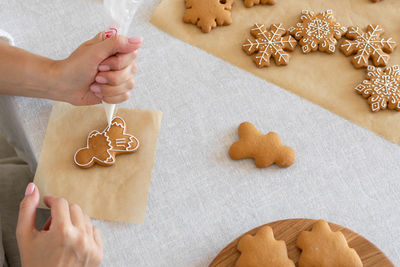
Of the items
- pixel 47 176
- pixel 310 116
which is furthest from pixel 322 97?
pixel 47 176

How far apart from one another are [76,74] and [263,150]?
0.39 meters

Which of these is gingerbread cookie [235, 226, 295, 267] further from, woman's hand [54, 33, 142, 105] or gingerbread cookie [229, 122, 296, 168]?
woman's hand [54, 33, 142, 105]

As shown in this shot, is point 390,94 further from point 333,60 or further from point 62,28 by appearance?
point 62,28

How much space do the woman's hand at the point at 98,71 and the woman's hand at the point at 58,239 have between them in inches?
8.5

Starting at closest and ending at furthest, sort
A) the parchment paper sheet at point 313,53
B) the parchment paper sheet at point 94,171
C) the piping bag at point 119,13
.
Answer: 1. the piping bag at point 119,13
2. the parchment paper sheet at point 94,171
3. the parchment paper sheet at point 313,53

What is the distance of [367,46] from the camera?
917mm

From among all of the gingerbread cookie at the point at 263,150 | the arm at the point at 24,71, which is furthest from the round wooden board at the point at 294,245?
the arm at the point at 24,71

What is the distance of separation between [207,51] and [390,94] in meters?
0.41

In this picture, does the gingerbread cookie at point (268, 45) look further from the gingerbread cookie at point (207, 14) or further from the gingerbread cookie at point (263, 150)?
the gingerbread cookie at point (263, 150)

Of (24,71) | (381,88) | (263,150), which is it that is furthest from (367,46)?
(24,71)

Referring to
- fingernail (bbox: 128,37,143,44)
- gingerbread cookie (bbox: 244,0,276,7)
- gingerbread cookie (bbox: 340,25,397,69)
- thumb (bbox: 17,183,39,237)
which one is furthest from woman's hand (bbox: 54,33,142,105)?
gingerbread cookie (bbox: 340,25,397,69)

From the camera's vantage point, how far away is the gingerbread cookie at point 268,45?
2.97ft

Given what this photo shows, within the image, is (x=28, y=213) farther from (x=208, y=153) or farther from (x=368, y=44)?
(x=368, y=44)

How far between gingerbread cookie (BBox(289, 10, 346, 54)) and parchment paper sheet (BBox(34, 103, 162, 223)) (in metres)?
0.39
